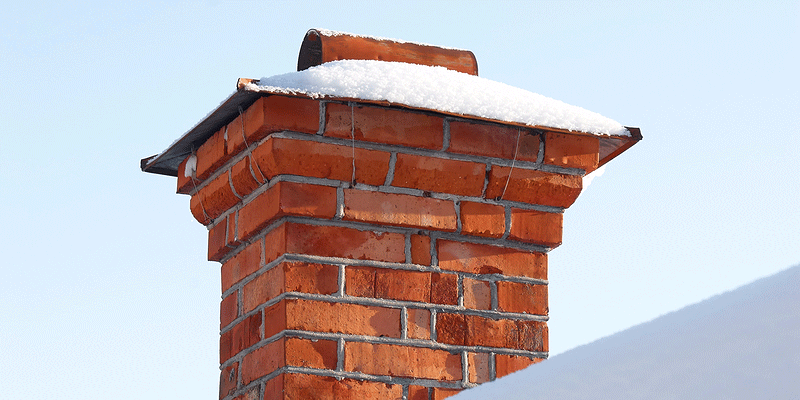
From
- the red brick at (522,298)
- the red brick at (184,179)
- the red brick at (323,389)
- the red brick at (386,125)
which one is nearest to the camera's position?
the red brick at (323,389)

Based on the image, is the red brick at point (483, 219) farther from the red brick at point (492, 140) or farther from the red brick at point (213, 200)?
the red brick at point (213, 200)

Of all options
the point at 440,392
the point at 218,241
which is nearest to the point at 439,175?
the point at 440,392

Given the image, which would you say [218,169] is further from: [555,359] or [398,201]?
[555,359]

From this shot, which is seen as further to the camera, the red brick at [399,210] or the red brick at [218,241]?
the red brick at [218,241]

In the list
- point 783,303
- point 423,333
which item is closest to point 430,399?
point 423,333

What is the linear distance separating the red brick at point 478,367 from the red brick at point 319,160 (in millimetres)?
440

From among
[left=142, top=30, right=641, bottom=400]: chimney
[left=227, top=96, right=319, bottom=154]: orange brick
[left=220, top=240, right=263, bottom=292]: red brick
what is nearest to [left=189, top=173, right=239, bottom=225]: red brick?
[left=142, top=30, right=641, bottom=400]: chimney

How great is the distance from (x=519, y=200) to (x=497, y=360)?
0.37m

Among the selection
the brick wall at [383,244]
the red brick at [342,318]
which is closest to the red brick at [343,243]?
the brick wall at [383,244]

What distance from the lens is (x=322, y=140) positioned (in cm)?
203

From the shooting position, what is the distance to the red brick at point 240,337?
6.91 feet

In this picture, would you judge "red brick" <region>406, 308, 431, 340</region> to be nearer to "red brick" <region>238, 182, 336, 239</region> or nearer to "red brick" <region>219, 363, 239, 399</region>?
"red brick" <region>238, 182, 336, 239</region>

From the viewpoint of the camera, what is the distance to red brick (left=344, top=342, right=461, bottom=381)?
199cm

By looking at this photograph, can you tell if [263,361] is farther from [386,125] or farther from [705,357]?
[705,357]
